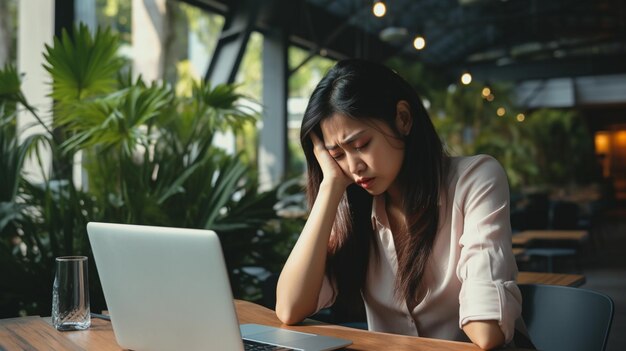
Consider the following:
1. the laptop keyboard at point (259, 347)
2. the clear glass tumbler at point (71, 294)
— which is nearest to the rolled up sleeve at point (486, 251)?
the laptop keyboard at point (259, 347)

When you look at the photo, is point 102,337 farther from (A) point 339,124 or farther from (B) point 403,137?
(B) point 403,137

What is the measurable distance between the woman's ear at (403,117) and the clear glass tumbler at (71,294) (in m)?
0.91

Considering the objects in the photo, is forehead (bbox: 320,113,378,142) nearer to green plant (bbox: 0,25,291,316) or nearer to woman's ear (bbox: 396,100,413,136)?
woman's ear (bbox: 396,100,413,136)

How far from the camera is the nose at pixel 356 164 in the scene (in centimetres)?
186

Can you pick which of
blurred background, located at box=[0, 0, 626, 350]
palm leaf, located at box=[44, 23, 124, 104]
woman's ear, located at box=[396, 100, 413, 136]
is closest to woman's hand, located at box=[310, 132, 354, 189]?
woman's ear, located at box=[396, 100, 413, 136]

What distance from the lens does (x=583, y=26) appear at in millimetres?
15328

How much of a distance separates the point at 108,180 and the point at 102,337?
1919mm

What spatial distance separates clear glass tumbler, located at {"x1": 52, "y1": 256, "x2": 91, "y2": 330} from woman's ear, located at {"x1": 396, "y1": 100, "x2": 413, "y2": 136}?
2.98ft

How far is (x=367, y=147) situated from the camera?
185 centimetres

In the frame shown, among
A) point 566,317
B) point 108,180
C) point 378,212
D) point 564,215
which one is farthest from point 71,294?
point 564,215

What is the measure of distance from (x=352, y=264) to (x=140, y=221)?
1551 millimetres

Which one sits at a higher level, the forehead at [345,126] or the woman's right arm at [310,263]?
the forehead at [345,126]

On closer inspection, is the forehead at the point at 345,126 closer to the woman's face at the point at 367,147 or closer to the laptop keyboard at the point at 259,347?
the woman's face at the point at 367,147

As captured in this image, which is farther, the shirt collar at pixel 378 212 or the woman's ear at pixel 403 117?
the shirt collar at pixel 378 212
